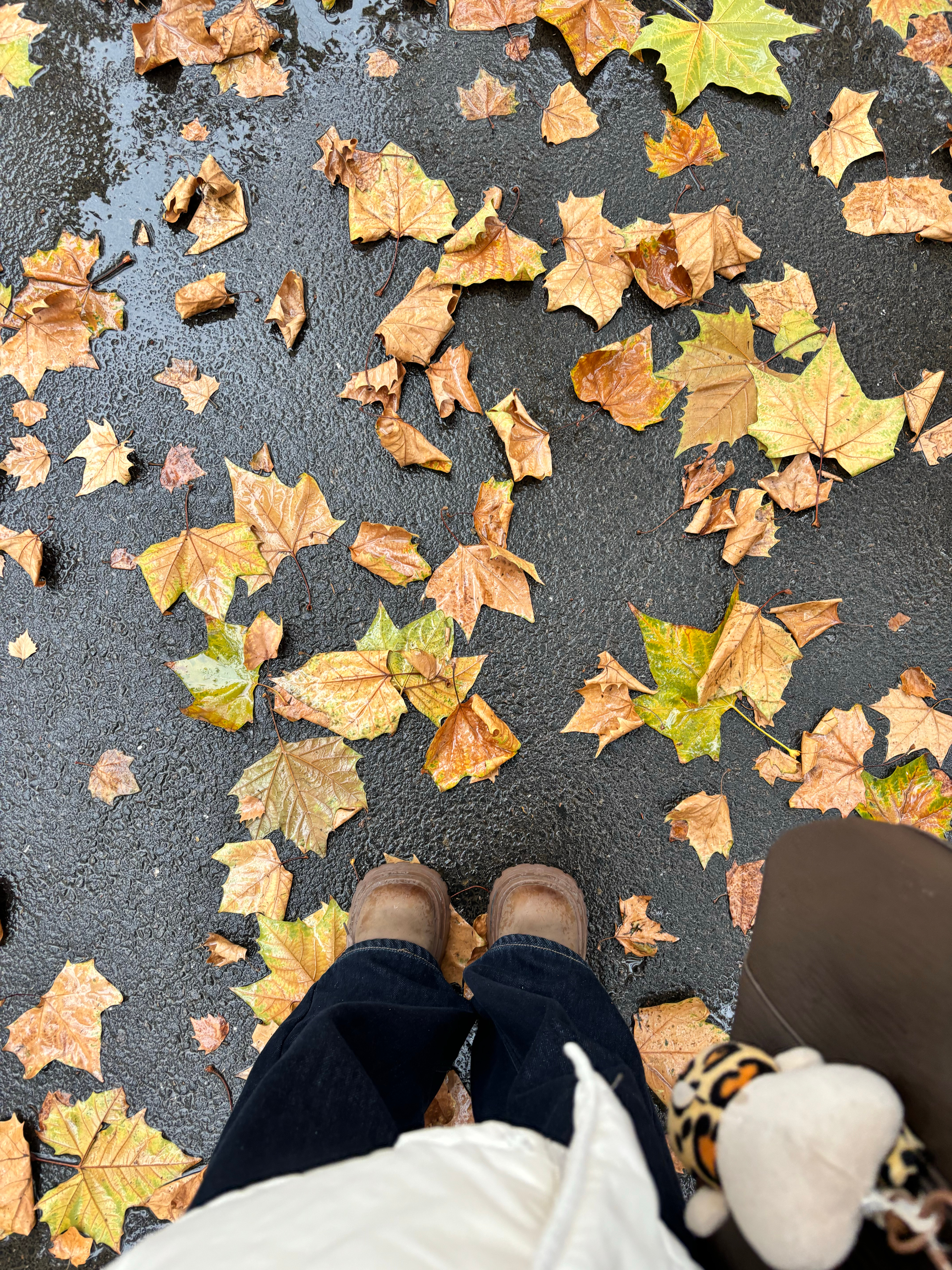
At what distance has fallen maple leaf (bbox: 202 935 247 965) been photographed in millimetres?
1913

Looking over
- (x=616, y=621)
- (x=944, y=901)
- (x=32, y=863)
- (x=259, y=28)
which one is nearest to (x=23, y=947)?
(x=32, y=863)

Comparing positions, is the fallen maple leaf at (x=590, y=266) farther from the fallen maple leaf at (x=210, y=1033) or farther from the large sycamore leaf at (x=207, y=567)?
the fallen maple leaf at (x=210, y=1033)

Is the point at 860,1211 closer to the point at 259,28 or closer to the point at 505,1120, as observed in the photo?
the point at 505,1120

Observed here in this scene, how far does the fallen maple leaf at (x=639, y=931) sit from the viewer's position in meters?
1.90

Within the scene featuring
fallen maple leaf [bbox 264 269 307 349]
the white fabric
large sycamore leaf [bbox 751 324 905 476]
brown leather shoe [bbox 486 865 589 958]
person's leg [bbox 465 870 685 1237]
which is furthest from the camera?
fallen maple leaf [bbox 264 269 307 349]

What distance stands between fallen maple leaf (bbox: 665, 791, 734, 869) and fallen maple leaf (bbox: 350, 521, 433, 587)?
95cm

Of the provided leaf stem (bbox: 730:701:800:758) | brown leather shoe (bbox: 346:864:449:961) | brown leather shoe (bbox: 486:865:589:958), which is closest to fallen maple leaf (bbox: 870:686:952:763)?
leaf stem (bbox: 730:701:800:758)

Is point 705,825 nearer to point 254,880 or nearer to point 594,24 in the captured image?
point 254,880

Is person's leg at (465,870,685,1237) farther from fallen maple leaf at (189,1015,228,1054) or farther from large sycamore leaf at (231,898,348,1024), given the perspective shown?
fallen maple leaf at (189,1015,228,1054)

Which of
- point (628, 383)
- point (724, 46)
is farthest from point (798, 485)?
point (724, 46)

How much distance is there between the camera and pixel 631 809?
6.31ft

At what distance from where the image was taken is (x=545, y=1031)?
1.37 m

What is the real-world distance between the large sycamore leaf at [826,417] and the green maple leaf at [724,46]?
80 cm

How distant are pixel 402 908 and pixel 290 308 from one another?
5.48 feet
